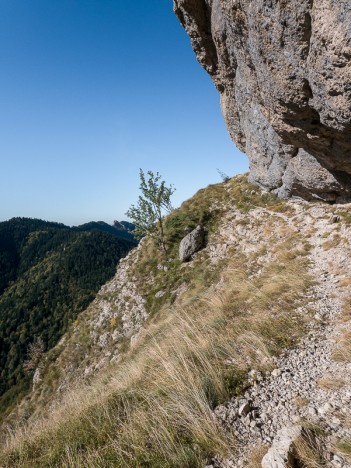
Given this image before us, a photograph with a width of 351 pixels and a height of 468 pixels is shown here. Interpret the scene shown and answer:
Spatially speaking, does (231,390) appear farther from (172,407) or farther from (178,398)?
(172,407)

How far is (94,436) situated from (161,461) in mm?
1690

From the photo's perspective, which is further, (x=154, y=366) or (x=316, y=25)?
(x=316, y=25)

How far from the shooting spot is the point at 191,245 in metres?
24.8

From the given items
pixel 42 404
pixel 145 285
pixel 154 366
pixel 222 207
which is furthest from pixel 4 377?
pixel 154 366

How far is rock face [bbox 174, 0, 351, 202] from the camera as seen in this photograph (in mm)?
7461

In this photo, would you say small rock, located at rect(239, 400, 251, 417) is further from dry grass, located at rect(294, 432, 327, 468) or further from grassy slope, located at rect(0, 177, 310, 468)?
dry grass, located at rect(294, 432, 327, 468)

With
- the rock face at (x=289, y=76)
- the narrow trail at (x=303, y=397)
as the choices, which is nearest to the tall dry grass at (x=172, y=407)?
the narrow trail at (x=303, y=397)

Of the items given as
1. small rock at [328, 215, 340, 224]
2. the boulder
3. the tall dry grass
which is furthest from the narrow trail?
the boulder

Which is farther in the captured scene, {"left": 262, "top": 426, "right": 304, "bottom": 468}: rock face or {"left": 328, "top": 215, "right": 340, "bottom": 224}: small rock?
{"left": 328, "top": 215, "right": 340, "bottom": 224}: small rock

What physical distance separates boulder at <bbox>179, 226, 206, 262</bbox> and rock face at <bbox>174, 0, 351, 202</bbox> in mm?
8886

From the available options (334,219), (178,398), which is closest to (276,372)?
(178,398)

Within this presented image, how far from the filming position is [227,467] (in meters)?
3.58

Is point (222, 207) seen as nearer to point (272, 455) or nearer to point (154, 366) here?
point (154, 366)

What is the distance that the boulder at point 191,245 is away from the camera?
80.7 ft
